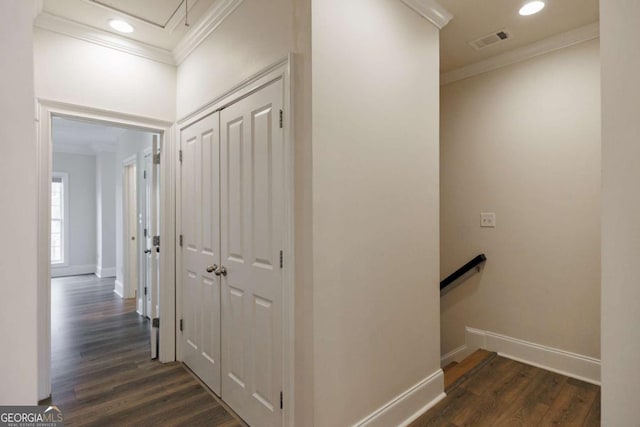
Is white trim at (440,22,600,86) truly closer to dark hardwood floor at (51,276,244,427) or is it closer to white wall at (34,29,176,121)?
white wall at (34,29,176,121)

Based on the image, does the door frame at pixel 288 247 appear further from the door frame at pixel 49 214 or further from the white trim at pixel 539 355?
the white trim at pixel 539 355

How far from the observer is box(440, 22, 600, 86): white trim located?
240 cm

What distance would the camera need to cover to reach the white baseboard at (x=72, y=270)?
21.6 feet

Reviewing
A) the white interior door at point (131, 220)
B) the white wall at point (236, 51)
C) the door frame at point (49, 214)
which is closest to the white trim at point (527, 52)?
the white wall at point (236, 51)

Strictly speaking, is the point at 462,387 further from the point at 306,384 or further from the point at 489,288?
the point at 306,384

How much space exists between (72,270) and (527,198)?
8.52 metres

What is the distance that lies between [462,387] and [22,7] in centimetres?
296

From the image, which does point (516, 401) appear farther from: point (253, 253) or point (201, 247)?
point (201, 247)

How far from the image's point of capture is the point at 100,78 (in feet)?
7.99

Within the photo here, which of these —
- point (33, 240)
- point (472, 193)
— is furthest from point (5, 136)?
point (472, 193)

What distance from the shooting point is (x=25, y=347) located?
0.63 m

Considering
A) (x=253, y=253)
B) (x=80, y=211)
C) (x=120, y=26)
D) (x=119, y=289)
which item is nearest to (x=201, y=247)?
(x=253, y=253)

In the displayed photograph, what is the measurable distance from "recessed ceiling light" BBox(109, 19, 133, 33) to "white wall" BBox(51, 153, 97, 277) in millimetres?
5886

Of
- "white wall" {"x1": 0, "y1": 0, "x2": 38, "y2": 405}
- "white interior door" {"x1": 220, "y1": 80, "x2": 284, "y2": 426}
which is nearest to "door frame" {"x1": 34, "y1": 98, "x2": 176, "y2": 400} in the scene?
"white interior door" {"x1": 220, "y1": 80, "x2": 284, "y2": 426}
